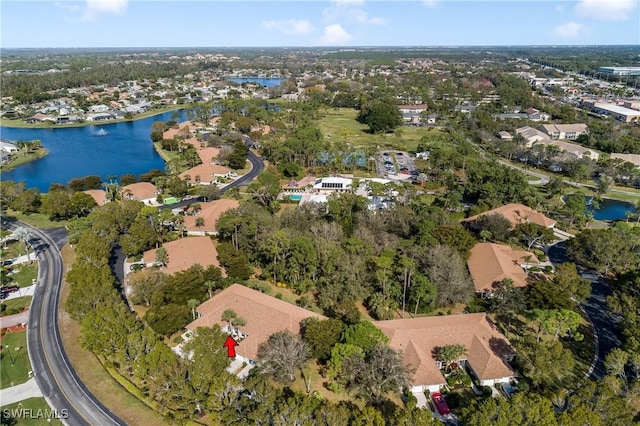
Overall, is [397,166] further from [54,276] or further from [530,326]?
[54,276]

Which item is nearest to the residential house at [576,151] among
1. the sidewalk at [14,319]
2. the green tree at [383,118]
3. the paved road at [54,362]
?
the green tree at [383,118]

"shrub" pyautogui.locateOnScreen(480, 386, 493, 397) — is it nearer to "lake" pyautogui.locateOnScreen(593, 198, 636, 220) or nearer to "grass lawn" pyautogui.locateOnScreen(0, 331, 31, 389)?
"grass lawn" pyautogui.locateOnScreen(0, 331, 31, 389)

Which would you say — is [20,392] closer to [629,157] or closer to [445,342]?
[445,342]

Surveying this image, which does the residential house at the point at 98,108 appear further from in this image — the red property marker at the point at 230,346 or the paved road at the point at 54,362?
the red property marker at the point at 230,346

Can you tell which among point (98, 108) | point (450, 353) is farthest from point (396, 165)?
point (98, 108)

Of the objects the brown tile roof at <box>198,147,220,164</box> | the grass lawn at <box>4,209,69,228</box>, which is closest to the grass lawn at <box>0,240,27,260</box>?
the grass lawn at <box>4,209,69,228</box>
